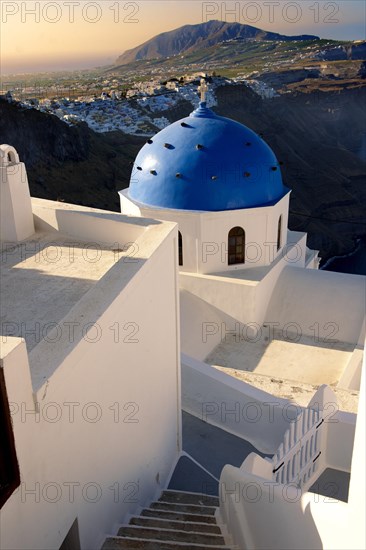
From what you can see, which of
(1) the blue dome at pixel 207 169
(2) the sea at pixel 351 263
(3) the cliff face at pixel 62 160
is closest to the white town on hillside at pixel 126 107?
(3) the cliff face at pixel 62 160

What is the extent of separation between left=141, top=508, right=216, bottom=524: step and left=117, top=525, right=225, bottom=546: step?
449 millimetres

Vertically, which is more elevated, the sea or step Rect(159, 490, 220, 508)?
step Rect(159, 490, 220, 508)

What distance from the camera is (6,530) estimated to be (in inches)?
127

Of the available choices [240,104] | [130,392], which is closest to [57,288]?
[130,392]

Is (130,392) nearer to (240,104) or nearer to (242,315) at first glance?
(242,315)

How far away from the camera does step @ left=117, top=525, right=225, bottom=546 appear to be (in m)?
4.68

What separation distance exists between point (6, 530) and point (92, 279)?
8.18ft

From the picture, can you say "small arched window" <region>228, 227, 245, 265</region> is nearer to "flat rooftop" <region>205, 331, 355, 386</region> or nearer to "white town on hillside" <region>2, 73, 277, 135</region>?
"flat rooftop" <region>205, 331, 355, 386</region>

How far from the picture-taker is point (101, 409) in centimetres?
449

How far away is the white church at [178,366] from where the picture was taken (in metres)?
3.68

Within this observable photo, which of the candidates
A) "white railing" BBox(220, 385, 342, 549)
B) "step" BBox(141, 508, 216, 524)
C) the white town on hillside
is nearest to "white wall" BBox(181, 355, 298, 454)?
"white railing" BBox(220, 385, 342, 549)

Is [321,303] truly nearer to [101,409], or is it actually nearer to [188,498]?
[188,498]

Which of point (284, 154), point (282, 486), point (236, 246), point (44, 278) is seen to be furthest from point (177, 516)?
point (284, 154)

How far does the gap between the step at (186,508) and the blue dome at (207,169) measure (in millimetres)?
5640
